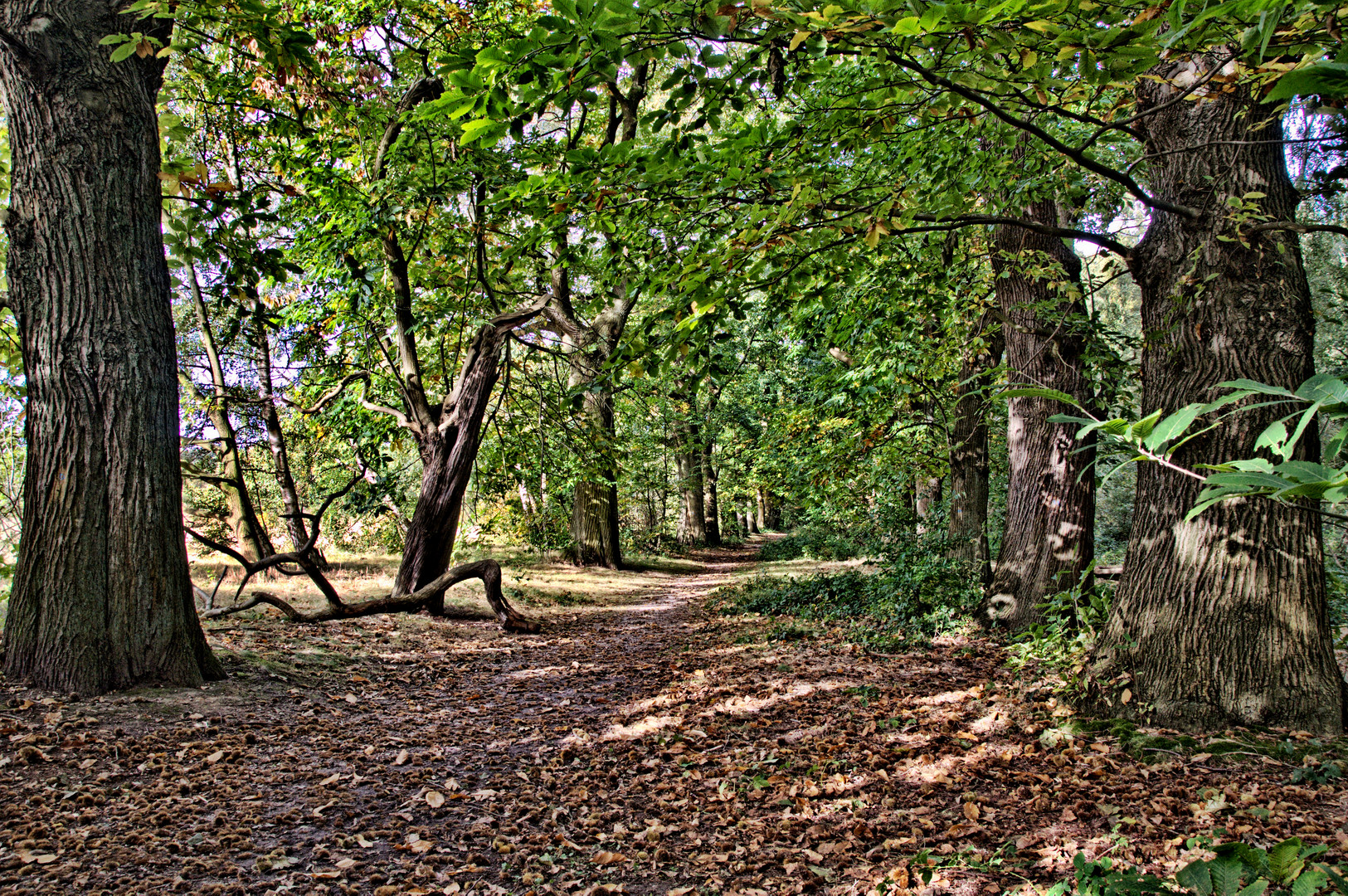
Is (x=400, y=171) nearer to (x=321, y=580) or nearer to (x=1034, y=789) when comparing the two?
(x=321, y=580)

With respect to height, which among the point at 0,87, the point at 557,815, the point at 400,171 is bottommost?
the point at 557,815

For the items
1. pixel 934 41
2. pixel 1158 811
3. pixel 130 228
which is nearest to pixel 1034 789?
pixel 1158 811

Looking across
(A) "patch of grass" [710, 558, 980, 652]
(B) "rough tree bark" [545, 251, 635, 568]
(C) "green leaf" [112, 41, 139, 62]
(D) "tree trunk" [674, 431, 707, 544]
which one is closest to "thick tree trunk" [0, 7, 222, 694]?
(C) "green leaf" [112, 41, 139, 62]

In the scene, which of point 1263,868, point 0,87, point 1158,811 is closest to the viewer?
point 1263,868

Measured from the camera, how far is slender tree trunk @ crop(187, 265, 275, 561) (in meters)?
10.7

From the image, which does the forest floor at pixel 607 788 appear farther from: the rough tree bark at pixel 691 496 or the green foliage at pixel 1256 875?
the rough tree bark at pixel 691 496

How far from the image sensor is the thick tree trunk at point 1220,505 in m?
4.00

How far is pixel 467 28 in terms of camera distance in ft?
32.0

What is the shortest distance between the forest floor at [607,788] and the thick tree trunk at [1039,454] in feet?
3.62

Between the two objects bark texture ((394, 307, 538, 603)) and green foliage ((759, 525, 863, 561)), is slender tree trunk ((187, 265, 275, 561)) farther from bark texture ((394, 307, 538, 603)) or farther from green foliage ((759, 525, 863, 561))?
green foliage ((759, 525, 863, 561))

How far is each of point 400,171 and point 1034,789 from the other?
805cm

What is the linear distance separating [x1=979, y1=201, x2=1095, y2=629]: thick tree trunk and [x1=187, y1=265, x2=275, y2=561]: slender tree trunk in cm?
987

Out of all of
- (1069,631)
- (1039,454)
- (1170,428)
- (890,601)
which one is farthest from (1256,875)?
(890,601)

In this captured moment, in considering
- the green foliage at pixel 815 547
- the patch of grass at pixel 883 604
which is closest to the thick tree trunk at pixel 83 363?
the patch of grass at pixel 883 604
